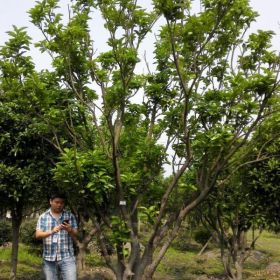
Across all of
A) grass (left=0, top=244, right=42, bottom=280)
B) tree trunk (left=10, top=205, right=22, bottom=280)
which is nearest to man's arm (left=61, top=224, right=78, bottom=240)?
tree trunk (left=10, top=205, right=22, bottom=280)

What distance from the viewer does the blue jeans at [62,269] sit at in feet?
23.6

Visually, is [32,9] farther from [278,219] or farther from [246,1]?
[278,219]

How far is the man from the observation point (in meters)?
7.18

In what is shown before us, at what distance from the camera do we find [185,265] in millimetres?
25047

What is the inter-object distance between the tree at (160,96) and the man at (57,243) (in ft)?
3.99

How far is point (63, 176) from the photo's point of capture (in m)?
8.16

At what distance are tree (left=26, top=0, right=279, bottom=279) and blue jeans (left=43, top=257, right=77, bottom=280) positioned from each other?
1373 mm

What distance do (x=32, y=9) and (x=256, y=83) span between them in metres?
4.51

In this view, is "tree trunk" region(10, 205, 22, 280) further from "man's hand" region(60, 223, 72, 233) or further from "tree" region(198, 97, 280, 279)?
"man's hand" region(60, 223, 72, 233)

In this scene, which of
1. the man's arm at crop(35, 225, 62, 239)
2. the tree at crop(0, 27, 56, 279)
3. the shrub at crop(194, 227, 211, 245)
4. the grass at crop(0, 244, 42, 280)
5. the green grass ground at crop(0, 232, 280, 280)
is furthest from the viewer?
the shrub at crop(194, 227, 211, 245)

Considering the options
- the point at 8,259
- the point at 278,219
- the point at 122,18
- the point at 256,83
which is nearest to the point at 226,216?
the point at 278,219

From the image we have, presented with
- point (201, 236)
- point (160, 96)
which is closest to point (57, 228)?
point (160, 96)

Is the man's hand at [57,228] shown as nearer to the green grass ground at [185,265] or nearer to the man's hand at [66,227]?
the man's hand at [66,227]

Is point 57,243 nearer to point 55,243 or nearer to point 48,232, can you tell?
point 55,243
